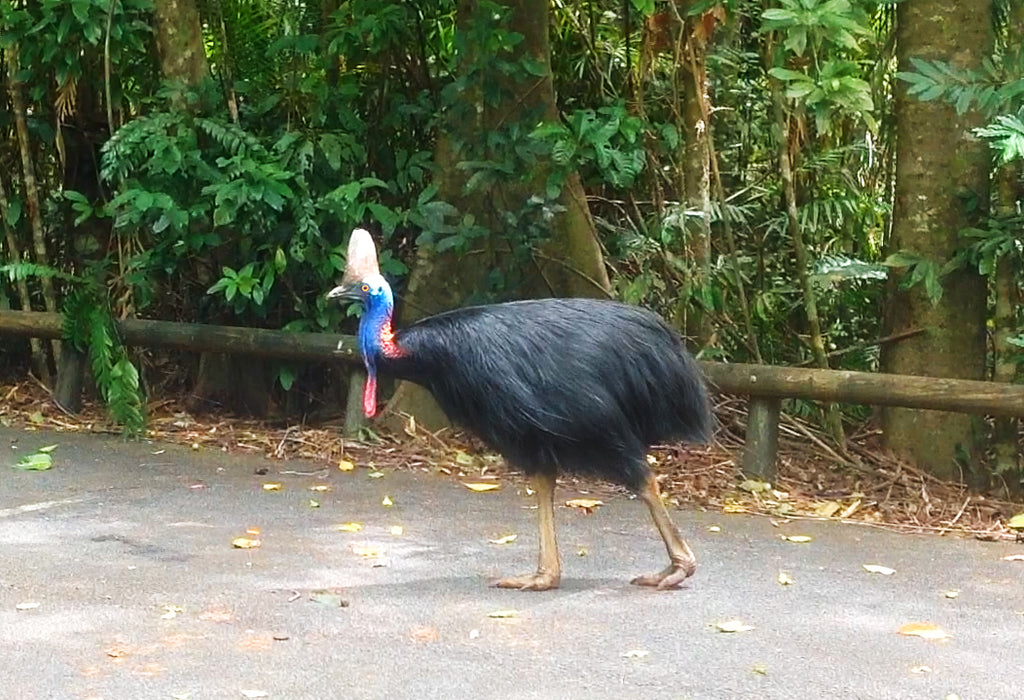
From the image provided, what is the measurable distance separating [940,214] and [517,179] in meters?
2.09

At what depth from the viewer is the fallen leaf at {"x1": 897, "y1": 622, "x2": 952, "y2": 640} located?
4.70m

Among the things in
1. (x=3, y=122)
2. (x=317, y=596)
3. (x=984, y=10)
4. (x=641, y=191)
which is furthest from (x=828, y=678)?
(x=3, y=122)

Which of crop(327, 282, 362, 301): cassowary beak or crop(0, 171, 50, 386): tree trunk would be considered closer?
crop(327, 282, 362, 301): cassowary beak

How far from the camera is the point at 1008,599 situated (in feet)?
17.1

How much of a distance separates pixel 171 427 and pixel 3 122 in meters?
2.16

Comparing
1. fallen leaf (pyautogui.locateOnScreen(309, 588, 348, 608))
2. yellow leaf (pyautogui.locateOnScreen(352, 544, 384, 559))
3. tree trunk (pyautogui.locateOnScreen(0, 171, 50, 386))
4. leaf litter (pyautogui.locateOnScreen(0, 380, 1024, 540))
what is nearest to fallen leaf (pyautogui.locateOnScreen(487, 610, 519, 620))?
fallen leaf (pyautogui.locateOnScreen(309, 588, 348, 608))

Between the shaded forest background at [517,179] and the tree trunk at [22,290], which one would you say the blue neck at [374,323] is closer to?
the shaded forest background at [517,179]

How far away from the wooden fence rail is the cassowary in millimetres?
1672

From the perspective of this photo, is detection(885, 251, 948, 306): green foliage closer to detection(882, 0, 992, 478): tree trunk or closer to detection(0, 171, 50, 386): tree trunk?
Answer: detection(882, 0, 992, 478): tree trunk

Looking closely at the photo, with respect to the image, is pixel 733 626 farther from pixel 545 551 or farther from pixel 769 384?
pixel 769 384

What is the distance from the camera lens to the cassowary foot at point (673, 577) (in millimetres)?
5172

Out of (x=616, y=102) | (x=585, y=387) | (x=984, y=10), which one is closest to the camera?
(x=585, y=387)

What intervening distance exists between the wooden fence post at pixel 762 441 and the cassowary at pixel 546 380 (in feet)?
5.66

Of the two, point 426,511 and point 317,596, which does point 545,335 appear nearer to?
point 317,596
